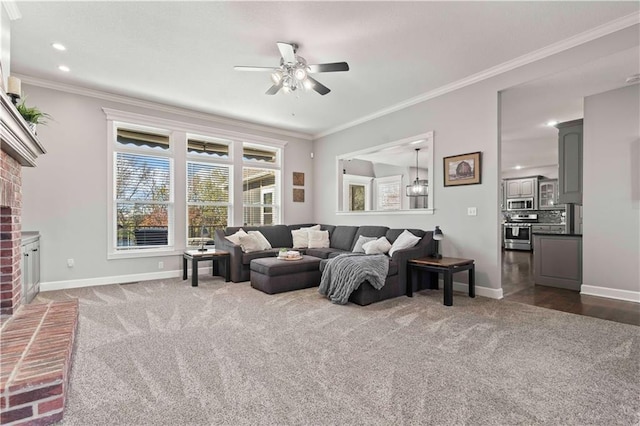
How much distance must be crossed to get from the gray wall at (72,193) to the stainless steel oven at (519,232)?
10.2m

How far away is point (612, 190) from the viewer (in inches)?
163

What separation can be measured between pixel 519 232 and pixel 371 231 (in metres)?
6.95

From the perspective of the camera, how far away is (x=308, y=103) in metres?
5.20

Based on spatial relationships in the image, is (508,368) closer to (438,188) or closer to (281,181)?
(438,188)

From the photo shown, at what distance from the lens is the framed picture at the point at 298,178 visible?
700cm

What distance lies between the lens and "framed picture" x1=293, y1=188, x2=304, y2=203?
700 cm

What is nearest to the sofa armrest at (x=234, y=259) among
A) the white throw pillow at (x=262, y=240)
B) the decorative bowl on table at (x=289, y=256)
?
the white throw pillow at (x=262, y=240)

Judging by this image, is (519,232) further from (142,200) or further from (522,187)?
(142,200)

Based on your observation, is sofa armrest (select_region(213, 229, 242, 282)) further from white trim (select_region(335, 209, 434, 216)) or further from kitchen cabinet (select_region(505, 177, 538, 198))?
kitchen cabinet (select_region(505, 177, 538, 198))

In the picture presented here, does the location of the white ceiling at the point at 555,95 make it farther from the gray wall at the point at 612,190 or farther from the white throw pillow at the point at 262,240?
the white throw pillow at the point at 262,240

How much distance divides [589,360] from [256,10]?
3.89 m

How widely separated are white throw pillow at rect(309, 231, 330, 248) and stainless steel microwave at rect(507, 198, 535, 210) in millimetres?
7545

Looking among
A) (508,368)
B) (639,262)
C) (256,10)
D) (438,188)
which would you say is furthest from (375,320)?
(639,262)

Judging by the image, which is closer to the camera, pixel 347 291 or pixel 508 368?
pixel 508 368
